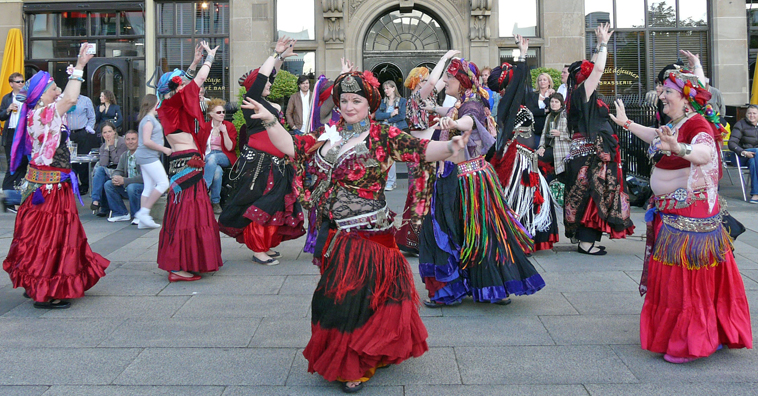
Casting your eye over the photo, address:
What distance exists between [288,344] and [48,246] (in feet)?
7.37

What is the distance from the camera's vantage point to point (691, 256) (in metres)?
4.31

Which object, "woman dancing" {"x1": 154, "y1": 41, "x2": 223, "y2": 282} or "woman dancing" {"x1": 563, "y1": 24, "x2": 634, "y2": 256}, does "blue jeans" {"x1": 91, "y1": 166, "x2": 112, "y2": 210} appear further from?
"woman dancing" {"x1": 563, "y1": 24, "x2": 634, "y2": 256}

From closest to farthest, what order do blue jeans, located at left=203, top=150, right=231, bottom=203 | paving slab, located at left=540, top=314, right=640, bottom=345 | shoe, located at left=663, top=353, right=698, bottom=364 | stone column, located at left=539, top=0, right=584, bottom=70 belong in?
shoe, located at left=663, top=353, right=698, bottom=364, paving slab, located at left=540, top=314, right=640, bottom=345, blue jeans, located at left=203, top=150, right=231, bottom=203, stone column, located at left=539, top=0, right=584, bottom=70

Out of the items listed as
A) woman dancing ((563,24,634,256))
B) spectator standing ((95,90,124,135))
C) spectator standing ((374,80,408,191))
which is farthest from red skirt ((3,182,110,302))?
spectator standing ((95,90,124,135))

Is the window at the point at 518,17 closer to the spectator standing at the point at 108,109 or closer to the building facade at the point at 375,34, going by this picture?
the building facade at the point at 375,34

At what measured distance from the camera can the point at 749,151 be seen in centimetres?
1144

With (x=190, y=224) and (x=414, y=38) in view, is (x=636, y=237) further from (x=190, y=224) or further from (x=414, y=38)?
(x=414, y=38)

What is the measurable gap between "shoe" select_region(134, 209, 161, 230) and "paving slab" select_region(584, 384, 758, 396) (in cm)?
699

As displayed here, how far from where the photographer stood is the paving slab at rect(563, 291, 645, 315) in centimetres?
536

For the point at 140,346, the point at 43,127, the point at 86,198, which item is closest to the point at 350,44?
the point at 86,198

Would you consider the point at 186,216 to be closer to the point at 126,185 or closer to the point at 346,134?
the point at 346,134

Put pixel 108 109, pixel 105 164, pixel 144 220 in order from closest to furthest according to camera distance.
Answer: pixel 144 220 < pixel 105 164 < pixel 108 109

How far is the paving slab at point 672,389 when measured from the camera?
380cm

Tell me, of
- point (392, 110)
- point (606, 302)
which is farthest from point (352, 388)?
point (392, 110)
